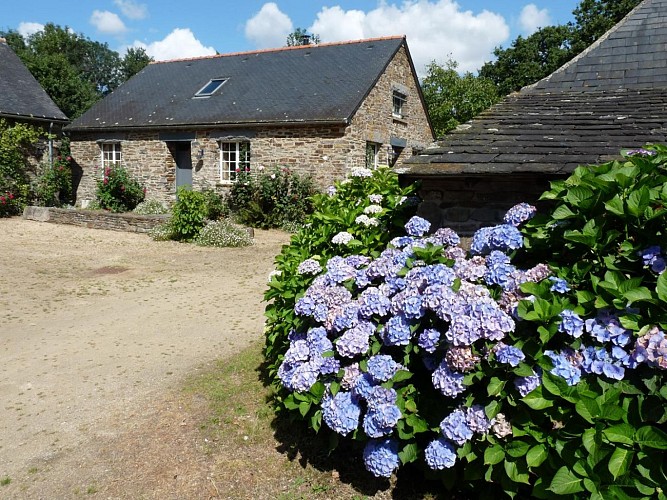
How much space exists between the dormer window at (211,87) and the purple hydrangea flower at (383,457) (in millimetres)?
16976

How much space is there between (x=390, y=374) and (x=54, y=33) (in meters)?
64.6

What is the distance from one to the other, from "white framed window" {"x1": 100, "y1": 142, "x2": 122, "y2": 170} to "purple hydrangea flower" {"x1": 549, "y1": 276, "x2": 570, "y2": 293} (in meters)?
18.6

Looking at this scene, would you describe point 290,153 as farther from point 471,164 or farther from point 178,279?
point 471,164

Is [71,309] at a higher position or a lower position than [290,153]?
lower

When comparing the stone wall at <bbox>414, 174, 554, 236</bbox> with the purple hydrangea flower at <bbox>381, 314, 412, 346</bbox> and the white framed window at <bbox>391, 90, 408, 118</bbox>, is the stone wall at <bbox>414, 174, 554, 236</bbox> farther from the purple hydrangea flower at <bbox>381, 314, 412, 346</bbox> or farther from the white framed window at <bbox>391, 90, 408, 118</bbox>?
the white framed window at <bbox>391, 90, 408, 118</bbox>

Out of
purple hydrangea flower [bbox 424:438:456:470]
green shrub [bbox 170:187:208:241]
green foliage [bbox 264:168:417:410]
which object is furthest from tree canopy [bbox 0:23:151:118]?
purple hydrangea flower [bbox 424:438:456:470]

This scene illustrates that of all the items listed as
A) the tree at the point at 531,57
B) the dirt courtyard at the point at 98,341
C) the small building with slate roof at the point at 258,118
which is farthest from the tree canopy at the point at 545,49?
the dirt courtyard at the point at 98,341

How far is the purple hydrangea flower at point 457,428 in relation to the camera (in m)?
2.58

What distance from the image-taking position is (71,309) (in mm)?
6988

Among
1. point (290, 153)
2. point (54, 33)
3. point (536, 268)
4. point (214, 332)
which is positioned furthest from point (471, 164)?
point (54, 33)

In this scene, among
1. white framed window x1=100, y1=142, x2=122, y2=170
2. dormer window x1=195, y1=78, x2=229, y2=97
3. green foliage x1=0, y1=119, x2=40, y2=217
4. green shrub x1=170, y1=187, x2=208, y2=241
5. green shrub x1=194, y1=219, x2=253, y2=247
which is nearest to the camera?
green shrub x1=194, y1=219, x2=253, y2=247

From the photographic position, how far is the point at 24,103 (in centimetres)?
1816

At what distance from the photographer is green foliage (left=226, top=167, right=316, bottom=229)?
15094 mm

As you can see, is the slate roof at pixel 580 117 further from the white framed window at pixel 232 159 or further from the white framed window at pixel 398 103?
the white framed window at pixel 398 103
